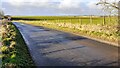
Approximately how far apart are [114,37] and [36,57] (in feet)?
30.4

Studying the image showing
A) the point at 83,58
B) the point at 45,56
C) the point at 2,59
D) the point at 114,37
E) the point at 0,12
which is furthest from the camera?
the point at 0,12

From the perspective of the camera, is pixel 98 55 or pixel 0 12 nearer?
pixel 98 55

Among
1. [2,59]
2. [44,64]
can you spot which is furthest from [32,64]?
[2,59]

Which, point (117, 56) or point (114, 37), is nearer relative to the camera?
point (117, 56)

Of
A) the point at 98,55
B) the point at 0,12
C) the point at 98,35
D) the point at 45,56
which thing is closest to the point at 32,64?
the point at 45,56

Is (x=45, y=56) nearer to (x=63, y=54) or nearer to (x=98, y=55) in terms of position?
(x=63, y=54)

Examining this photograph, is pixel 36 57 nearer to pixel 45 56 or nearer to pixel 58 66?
pixel 45 56

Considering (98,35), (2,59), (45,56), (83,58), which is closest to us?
(2,59)

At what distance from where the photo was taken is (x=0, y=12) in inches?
3898

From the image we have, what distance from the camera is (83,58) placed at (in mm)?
14844

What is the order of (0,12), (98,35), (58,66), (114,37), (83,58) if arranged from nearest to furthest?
(58,66) → (83,58) → (114,37) → (98,35) → (0,12)

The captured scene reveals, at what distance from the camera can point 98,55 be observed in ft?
51.7

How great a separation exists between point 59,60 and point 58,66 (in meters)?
1.68

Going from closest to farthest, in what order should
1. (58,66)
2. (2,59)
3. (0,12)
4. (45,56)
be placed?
(58,66) < (2,59) < (45,56) < (0,12)
